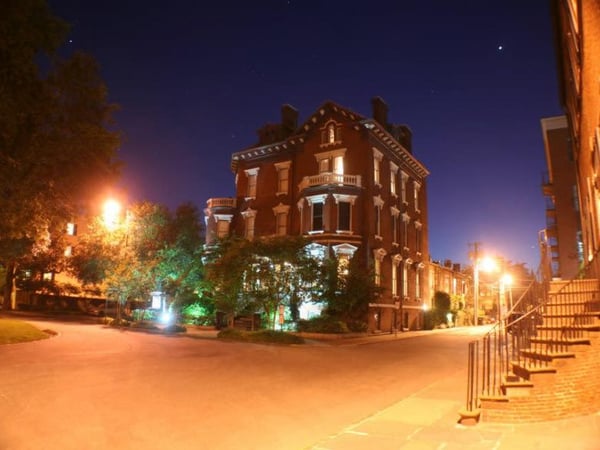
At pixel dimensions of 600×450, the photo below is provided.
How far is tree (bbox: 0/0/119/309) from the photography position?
1614cm

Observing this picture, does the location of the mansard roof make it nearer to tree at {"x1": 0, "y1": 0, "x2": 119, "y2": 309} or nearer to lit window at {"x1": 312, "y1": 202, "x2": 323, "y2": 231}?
lit window at {"x1": 312, "y1": 202, "x2": 323, "y2": 231}

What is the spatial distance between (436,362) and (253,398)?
9.87m

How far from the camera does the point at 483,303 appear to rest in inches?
3068


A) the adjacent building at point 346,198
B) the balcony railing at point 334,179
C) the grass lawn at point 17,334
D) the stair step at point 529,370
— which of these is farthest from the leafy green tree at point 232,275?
the stair step at point 529,370

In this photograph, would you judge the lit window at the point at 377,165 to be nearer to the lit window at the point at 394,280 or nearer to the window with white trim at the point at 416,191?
the lit window at the point at 394,280

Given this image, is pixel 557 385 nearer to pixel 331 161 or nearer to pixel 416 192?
pixel 331 161

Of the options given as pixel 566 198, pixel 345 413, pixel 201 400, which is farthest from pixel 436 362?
pixel 566 198

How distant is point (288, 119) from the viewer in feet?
147

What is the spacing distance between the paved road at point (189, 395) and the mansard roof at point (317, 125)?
2271 cm

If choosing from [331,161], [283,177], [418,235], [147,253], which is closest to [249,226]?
[283,177]

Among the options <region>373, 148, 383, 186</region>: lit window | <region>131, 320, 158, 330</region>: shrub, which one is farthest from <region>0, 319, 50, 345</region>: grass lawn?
<region>373, 148, 383, 186</region>: lit window

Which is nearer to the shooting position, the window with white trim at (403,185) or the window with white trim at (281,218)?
the window with white trim at (281,218)

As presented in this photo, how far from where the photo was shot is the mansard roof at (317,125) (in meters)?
37.4

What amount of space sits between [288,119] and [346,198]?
494 inches
